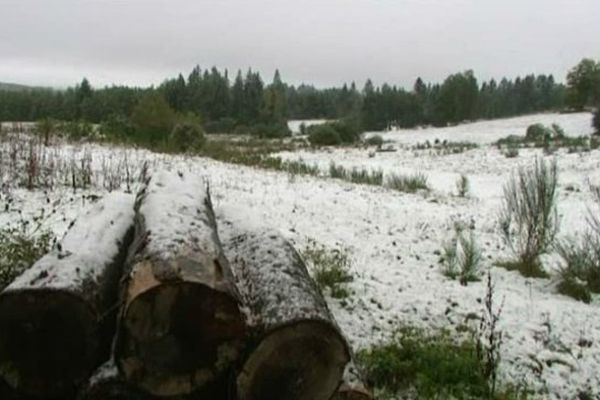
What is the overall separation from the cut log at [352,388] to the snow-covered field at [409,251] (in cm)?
148

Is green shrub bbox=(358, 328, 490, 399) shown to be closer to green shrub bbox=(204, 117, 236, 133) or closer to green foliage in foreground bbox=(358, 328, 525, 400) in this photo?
green foliage in foreground bbox=(358, 328, 525, 400)

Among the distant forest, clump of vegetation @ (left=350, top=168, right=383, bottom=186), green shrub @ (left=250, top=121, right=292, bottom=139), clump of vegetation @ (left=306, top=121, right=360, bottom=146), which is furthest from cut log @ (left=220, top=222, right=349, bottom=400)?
the distant forest

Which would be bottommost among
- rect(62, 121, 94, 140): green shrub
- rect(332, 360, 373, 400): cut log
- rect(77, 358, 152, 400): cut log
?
rect(332, 360, 373, 400): cut log

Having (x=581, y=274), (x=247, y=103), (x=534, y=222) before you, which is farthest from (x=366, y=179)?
(x=247, y=103)

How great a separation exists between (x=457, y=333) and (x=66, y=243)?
357 centimetres

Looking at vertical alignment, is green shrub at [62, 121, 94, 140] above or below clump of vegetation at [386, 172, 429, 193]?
above

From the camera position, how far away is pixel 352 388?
3625mm

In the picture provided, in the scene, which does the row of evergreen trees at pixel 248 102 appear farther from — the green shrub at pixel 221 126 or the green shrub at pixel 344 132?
the green shrub at pixel 344 132

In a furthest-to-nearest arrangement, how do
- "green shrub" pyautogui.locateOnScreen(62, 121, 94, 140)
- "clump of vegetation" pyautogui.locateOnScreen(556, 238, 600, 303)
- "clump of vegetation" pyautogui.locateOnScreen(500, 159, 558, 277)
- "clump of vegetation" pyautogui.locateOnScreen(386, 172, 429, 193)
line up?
1. "green shrub" pyautogui.locateOnScreen(62, 121, 94, 140)
2. "clump of vegetation" pyautogui.locateOnScreen(386, 172, 429, 193)
3. "clump of vegetation" pyautogui.locateOnScreen(500, 159, 558, 277)
4. "clump of vegetation" pyautogui.locateOnScreen(556, 238, 600, 303)

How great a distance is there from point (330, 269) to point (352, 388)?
304 cm

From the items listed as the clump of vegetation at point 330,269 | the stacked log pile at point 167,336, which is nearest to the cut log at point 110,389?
the stacked log pile at point 167,336

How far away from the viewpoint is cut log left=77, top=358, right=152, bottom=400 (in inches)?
126

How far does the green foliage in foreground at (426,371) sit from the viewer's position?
456cm

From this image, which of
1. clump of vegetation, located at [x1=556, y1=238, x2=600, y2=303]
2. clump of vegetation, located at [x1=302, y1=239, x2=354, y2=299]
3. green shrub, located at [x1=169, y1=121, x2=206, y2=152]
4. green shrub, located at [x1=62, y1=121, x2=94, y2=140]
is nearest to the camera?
clump of vegetation, located at [x1=302, y1=239, x2=354, y2=299]
